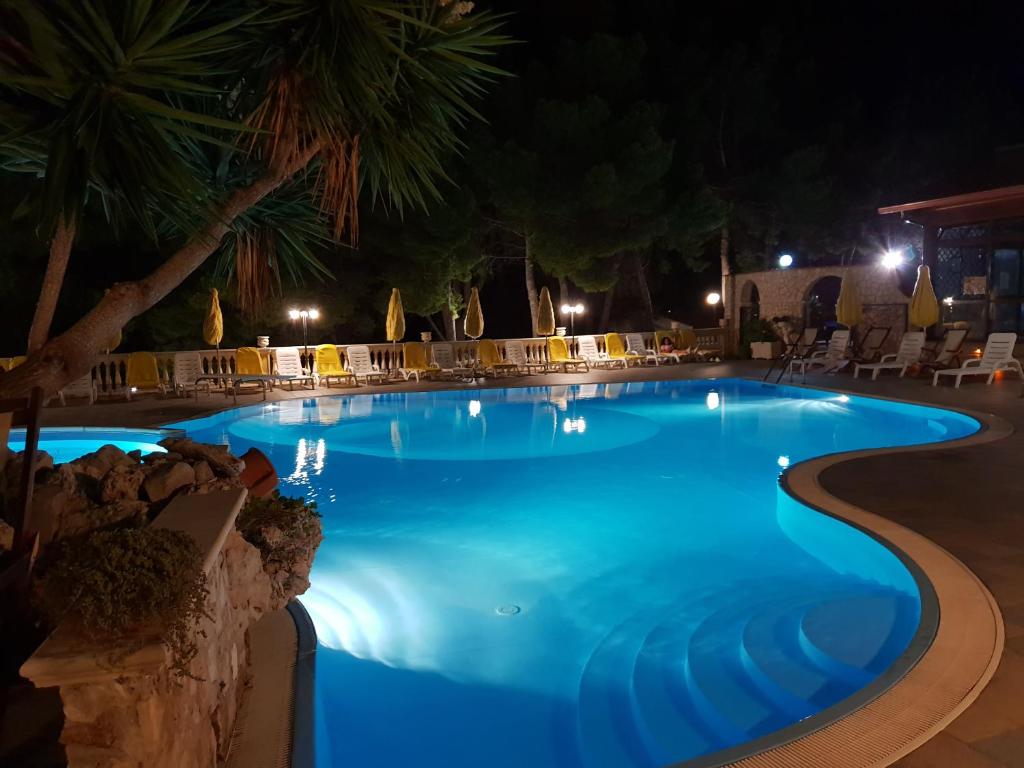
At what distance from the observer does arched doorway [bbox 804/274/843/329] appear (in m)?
26.8

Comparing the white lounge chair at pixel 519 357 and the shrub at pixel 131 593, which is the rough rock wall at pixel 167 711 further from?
the white lounge chair at pixel 519 357

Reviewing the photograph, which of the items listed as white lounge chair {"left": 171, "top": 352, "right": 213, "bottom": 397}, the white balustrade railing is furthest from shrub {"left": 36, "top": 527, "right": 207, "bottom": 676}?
white lounge chair {"left": 171, "top": 352, "right": 213, "bottom": 397}

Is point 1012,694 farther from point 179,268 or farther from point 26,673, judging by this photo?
point 179,268

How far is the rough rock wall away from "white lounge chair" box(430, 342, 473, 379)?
14706 millimetres

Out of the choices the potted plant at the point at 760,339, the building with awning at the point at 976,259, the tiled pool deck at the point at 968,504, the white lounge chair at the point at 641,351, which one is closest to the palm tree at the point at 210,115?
the tiled pool deck at the point at 968,504

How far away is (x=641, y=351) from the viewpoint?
2075 centimetres

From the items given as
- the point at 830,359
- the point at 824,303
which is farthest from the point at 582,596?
the point at 824,303

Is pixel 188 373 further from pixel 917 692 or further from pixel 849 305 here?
pixel 917 692

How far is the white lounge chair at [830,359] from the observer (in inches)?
654

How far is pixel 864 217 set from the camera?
1064 inches

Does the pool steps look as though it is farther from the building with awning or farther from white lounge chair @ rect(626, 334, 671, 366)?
white lounge chair @ rect(626, 334, 671, 366)

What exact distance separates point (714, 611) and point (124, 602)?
3.90 m

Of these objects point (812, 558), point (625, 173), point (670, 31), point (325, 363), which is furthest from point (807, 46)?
point (812, 558)

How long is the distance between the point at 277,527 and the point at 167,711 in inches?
80.2
